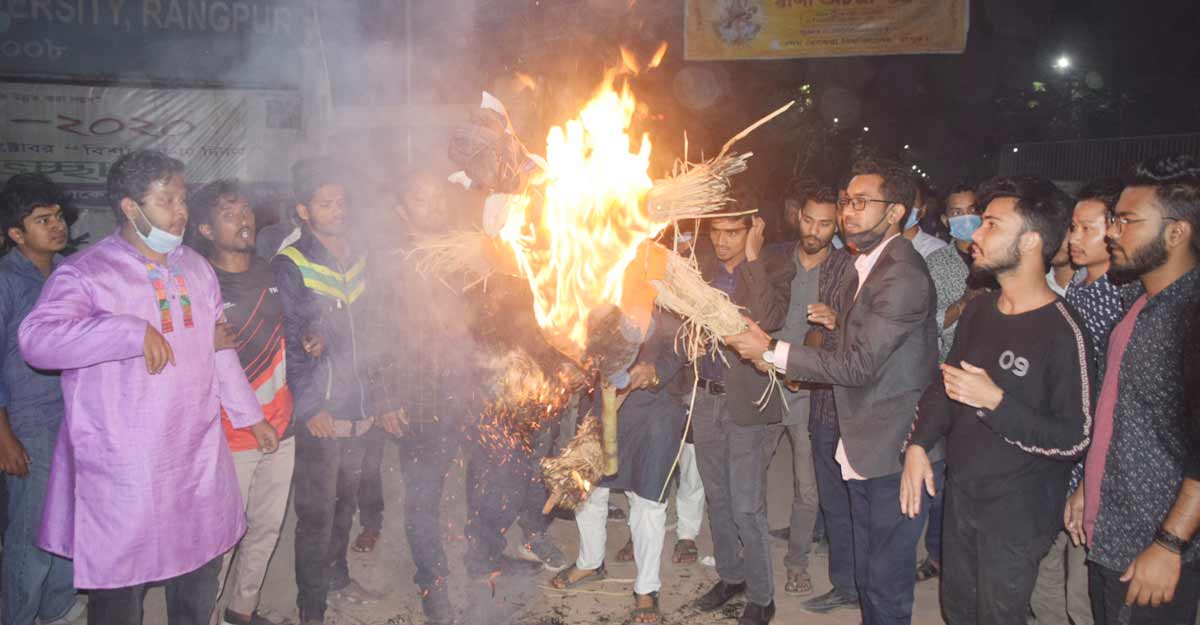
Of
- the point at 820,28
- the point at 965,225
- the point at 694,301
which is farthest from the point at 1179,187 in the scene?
the point at 820,28

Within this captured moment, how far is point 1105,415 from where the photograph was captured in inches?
121

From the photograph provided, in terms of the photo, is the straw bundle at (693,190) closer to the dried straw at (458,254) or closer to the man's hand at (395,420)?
the dried straw at (458,254)

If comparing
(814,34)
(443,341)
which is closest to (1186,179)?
(443,341)

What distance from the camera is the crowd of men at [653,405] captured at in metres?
3.05

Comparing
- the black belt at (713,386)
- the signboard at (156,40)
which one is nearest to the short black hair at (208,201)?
the black belt at (713,386)

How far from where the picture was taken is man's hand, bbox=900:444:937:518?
11.5ft

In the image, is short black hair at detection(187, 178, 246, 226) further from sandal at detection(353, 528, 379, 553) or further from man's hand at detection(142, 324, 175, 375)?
sandal at detection(353, 528, 379, 553)

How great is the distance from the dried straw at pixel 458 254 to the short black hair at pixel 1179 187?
2.86 meters

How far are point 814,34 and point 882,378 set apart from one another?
273 inches

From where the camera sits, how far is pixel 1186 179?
2.90 metres

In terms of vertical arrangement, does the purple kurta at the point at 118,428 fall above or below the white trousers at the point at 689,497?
above

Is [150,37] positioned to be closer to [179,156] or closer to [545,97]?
[179,156]

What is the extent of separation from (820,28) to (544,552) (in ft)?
24.3

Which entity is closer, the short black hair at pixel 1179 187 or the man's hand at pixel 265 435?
the short black hair at pixel 1179 187
